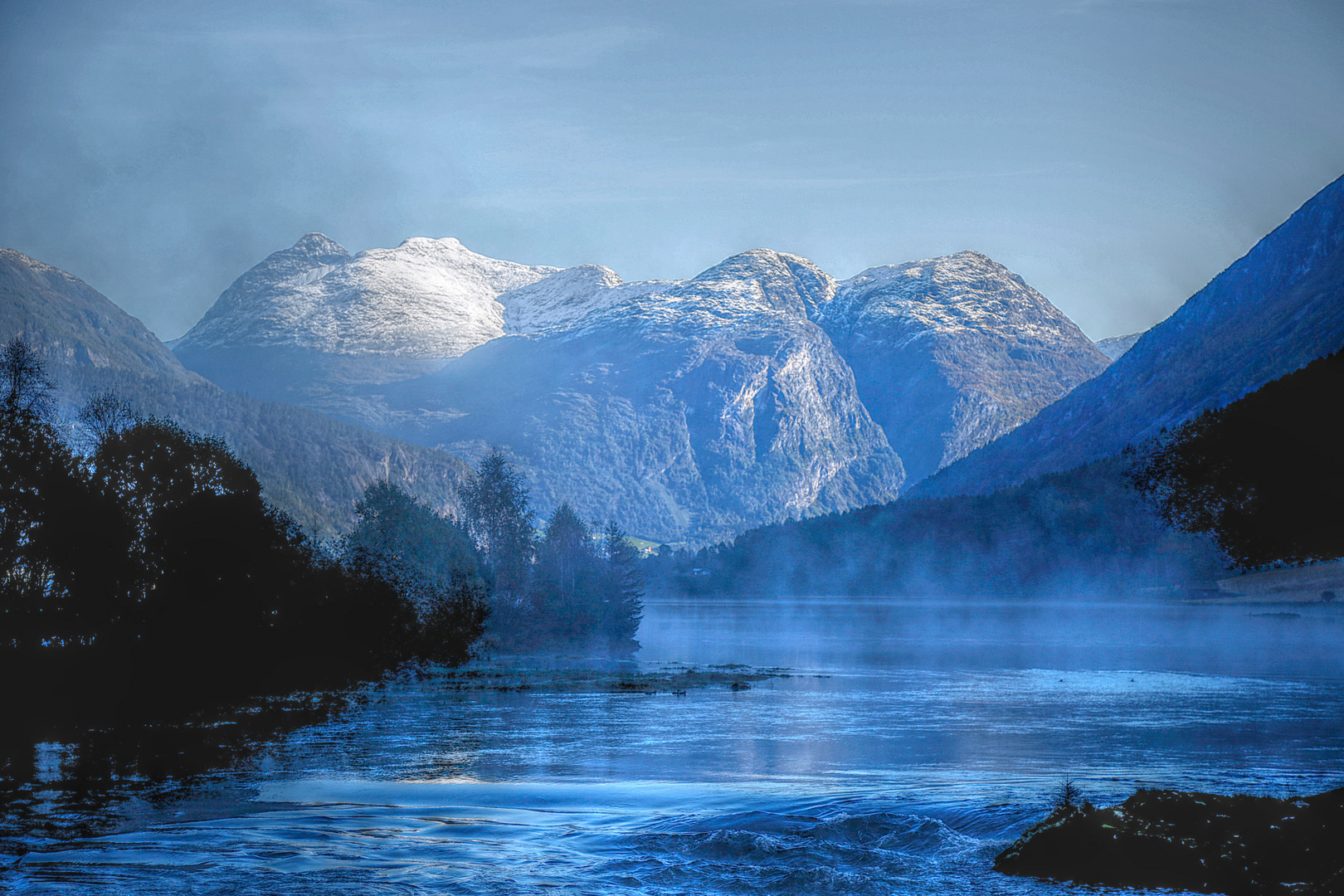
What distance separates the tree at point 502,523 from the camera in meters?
140

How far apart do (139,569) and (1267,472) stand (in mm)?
57173

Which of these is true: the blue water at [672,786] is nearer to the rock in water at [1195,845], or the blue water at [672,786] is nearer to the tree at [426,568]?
the rock in water at [1195,845]

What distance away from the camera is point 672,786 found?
1718 inches

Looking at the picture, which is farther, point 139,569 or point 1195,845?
point 139,569

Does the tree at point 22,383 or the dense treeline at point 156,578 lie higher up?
the tree at point 22,383

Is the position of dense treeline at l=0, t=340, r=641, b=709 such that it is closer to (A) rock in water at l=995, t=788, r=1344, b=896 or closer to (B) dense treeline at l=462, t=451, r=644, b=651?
(B) dense treeline at l=462, t=451, r=644, b=651

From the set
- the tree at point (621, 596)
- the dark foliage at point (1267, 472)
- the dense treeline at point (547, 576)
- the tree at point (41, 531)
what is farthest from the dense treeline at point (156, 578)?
the dark foliage at point (1267, 472)

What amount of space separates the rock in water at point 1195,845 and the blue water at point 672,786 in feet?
4.92

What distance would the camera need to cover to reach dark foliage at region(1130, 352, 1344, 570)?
36.3 metres

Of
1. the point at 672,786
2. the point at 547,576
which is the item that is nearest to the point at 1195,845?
the point at 672,786

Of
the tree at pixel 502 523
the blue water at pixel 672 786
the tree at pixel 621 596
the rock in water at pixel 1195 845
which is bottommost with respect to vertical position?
the blue water at pixel 672 786

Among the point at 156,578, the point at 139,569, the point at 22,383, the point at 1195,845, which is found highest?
the point at 22,383

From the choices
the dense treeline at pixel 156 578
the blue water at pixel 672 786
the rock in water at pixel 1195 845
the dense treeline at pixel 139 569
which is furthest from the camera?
the dense treeline at pixel 156 578

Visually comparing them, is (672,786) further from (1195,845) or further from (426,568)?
(426,568)
